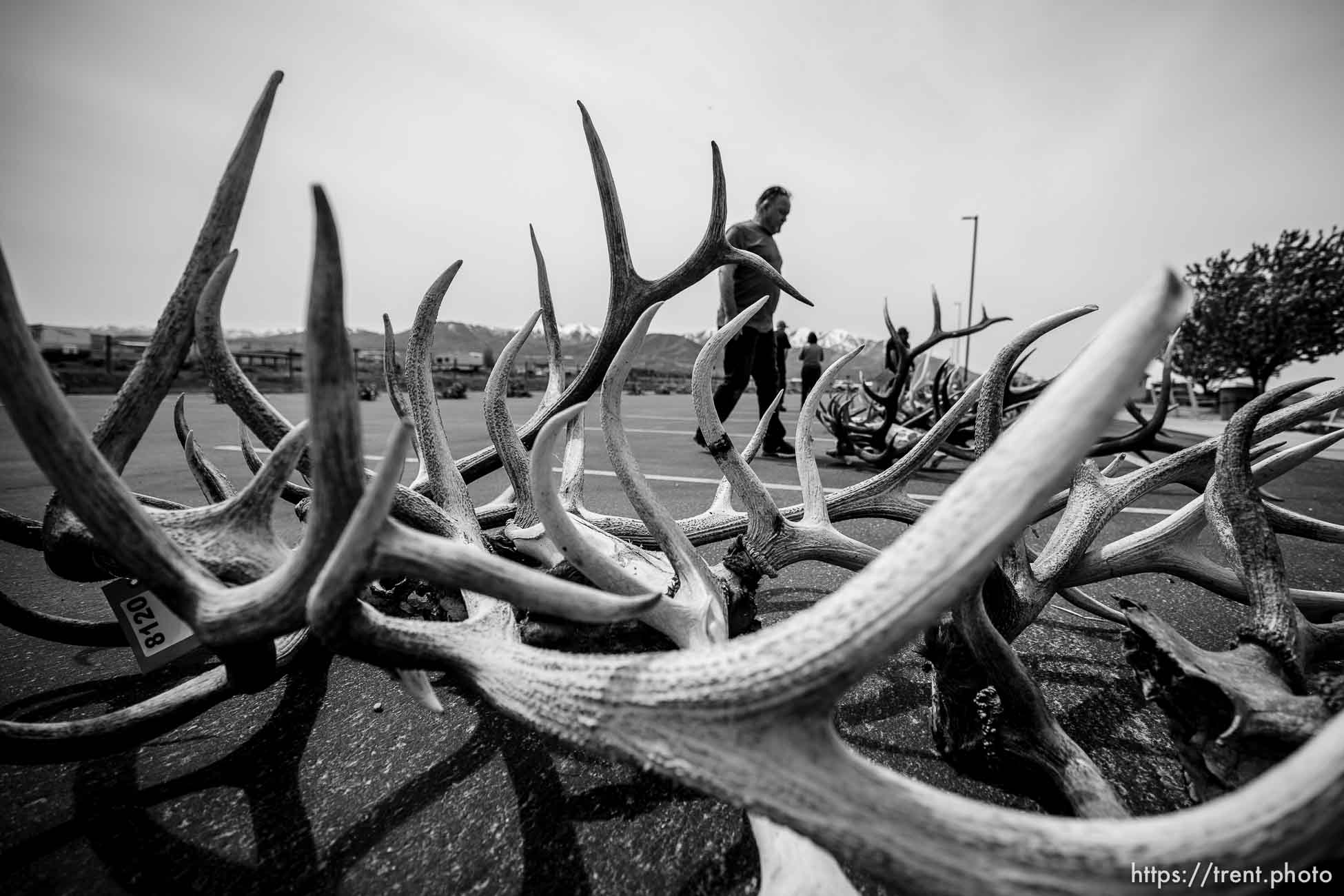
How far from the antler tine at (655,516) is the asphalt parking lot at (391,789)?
341mm

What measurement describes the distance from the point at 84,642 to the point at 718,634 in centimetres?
136

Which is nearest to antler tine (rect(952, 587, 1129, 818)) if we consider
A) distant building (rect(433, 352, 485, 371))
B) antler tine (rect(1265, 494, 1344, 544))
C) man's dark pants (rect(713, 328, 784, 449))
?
antler tine (rect(1265, 494, 1344, 544))

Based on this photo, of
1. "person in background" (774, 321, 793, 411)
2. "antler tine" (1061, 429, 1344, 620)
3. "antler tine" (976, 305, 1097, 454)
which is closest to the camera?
"antler tine" (976, 305, 1097, 454)

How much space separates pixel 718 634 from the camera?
86cm

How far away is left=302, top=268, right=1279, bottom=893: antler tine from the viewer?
0.36 m

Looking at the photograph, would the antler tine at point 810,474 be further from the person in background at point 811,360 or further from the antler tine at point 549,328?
the person in background at point 811,360

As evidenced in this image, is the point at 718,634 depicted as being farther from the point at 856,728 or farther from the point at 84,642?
the point at 84,642

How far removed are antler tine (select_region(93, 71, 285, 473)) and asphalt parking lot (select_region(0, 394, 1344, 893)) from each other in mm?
600

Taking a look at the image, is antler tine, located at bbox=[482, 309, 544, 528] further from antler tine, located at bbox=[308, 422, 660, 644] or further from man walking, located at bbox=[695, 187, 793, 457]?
man walking, located at bbox=[695, 187, 793, 457]

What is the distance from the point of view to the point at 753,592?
1092 mm

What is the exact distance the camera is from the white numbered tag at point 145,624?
3.32 ft

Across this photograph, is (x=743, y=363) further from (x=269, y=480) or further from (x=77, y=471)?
(x=77, y=471)

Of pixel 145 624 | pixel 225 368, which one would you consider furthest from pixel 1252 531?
pixel 145 624

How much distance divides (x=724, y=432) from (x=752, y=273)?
378cm
